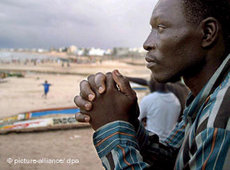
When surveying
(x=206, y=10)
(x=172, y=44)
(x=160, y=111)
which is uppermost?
(x=206, y=10)

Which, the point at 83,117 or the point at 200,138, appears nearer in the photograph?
the point at 200,138

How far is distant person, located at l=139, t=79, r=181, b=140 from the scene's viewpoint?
3656mm

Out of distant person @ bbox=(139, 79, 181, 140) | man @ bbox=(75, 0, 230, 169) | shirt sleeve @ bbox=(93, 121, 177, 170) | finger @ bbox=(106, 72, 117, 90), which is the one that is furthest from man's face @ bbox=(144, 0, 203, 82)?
distant person @ bbox=(139, 79, 181, 140)

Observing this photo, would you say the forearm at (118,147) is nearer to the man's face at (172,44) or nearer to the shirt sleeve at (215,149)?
the shirt sleeve at (215,149)

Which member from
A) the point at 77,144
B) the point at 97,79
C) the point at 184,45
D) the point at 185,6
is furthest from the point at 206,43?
the point at 77,144

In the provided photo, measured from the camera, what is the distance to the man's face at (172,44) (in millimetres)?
1191

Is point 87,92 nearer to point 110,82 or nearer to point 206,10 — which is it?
point 110,82

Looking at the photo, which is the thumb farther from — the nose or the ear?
the ear

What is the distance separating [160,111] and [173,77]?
2474mm

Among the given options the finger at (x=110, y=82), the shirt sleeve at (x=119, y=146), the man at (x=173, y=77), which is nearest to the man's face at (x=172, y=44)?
the man at (x=173, y=77)

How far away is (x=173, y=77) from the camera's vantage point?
1272 millimetres

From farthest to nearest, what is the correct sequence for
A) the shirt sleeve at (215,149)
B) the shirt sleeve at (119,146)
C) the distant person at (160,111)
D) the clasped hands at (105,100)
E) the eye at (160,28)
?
1. the distant person at (160,111)
2. the eye at (160,28)
3. the clasped hands at (105,100)
4. the shirt sleeve at (119,146)
5. the shirt sleeve at (215,149)

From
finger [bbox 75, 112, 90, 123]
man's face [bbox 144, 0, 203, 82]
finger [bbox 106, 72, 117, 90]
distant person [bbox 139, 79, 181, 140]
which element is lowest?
distant person [bbox 139, 79, 181, 140]

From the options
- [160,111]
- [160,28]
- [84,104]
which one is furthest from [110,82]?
[160,111]
